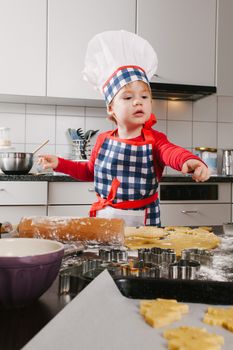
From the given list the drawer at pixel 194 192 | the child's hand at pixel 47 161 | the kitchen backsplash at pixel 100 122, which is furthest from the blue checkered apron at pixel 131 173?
the kitchen backsplash at pixel 100 122

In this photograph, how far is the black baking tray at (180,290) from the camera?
1.57 feet

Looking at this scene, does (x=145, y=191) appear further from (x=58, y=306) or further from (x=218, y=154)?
(x=218, y=154)

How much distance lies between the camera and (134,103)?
121cm

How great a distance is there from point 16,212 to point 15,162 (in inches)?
9.8

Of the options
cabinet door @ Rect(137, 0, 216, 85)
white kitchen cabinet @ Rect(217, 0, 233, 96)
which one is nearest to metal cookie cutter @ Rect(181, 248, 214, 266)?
cabinet door @ Rect(137, 0, 216, 85)

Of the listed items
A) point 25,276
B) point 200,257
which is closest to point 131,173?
point 200,257

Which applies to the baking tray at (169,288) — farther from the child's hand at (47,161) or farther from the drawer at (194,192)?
the drawer at (194,192)

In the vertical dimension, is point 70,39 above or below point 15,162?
above

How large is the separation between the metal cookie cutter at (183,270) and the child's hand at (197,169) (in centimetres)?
35

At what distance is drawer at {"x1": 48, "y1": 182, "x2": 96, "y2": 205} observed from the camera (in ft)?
6.66

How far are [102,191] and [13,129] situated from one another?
4.31ft

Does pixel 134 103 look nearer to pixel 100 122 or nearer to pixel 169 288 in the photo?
pixel 169 288

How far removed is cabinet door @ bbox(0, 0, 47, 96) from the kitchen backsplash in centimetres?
28

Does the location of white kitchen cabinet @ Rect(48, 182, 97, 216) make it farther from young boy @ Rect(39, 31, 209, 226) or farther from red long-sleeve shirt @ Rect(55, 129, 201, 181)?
young boy @ Rect(39, 31, 209, 226)
